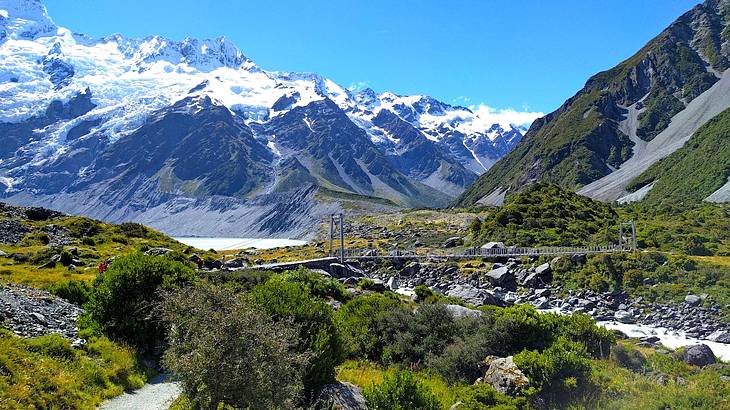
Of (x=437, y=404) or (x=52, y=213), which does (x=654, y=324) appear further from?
(x=52, y=213)

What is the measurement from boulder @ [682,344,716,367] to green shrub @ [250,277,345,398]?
60.6ft

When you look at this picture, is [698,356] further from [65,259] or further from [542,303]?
[65,259]

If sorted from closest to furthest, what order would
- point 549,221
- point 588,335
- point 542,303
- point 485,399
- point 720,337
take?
point 485,399 → point 588,335 → point 720,337 → point 542,303 → point 549,221

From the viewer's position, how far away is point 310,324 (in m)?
14.7

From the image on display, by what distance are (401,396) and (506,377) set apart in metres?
5.63

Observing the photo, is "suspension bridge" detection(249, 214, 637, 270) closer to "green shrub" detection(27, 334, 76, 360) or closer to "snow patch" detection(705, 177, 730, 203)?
Result: "green shrub" detection(27, 334, 76, 360)

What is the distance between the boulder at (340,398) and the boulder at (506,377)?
4.88 meters

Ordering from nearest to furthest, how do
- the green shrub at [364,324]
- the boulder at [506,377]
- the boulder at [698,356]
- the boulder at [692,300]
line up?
the boulder at [506,377] → the green shrub at [364,324] → the boulder at [698,356] → the boulder at [692,300]

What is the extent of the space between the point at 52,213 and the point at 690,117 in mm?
193586

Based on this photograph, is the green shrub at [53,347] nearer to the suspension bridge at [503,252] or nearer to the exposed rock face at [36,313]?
the exposed rock face at [36,313]

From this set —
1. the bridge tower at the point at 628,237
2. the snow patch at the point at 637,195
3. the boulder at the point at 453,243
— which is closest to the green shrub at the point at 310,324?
the bridge tower at the point at 628,237

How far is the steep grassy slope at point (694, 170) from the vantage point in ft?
365

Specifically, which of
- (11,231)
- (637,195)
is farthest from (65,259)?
(637,195)

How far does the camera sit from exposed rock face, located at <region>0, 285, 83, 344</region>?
1580cm
